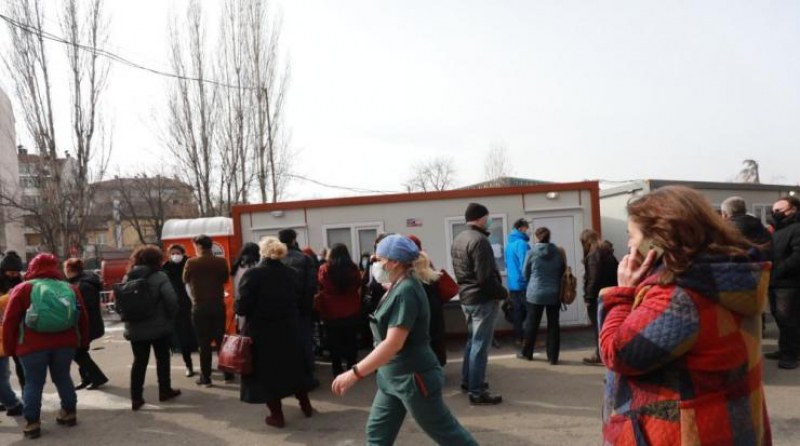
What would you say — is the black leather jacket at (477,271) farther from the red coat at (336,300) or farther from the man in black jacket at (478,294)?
the red coat at (336,300)

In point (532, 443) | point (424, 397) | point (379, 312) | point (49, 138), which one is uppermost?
point (49, 138)

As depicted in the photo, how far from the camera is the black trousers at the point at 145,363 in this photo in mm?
5828

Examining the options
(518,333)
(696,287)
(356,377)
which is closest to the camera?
(696,287)

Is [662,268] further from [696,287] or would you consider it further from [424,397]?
[424,397]

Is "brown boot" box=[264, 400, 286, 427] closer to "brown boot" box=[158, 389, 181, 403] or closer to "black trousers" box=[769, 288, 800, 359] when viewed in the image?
"brown boot" box=[158, 389, 181, 403]

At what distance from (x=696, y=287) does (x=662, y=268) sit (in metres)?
0.13

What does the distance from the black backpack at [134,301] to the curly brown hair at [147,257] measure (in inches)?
9.6

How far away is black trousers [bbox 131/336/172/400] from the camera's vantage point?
19.1 feet

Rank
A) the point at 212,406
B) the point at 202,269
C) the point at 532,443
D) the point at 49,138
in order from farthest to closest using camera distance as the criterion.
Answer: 1. the point at 49,138
2. the point at 202,269
3. the point at 212,406
4. the point at 532,443

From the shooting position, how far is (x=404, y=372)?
10.6 feet

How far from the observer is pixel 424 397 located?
3225 millimetres

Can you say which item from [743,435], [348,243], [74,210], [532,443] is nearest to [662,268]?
[743,435]

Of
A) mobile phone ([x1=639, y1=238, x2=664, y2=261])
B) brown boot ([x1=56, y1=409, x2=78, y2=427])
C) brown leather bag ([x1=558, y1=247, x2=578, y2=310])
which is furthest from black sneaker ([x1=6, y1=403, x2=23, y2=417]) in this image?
mobile phone ([x1=639, y1=238, x2=664, y2=261])

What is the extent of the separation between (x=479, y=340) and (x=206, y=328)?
347 centimetres
